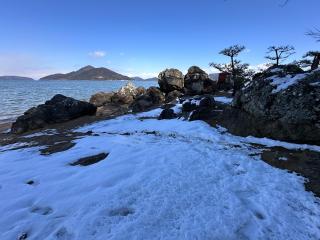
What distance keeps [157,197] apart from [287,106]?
21.6 feet

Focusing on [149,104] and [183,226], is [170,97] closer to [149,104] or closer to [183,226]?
[149,104]

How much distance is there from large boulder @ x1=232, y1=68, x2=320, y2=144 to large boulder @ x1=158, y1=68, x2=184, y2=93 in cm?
2352

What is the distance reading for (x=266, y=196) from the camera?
5.50 meters

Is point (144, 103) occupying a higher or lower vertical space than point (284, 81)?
lower

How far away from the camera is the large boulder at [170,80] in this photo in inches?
1379

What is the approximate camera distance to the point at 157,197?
549cm

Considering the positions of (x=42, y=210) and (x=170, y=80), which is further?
(x=170, y=80)

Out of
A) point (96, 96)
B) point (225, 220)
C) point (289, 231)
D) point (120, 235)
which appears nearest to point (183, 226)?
point (225, 220)

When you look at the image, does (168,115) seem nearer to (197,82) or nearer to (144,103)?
(144,103)

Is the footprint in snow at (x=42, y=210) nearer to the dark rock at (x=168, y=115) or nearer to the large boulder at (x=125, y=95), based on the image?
the dark rock at (x=168, y=115)

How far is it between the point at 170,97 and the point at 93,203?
25.9m

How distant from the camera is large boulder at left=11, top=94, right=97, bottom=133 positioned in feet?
61.6

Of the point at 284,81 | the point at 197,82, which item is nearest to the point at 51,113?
the point at 284,81

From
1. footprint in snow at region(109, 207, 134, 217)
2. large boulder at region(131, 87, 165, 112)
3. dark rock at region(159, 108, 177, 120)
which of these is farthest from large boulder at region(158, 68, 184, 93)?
footprint in snow at region(109, 207, 134, 217)
